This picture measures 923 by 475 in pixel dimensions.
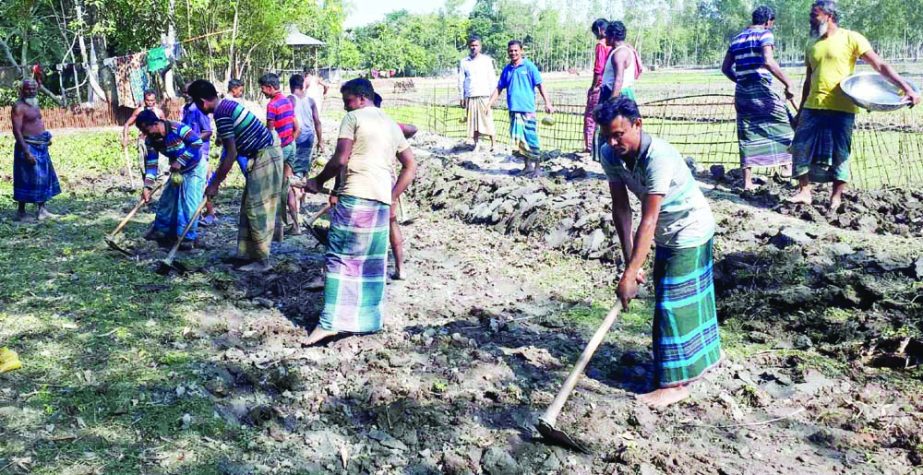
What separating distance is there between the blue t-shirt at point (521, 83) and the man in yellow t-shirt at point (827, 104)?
3494mm

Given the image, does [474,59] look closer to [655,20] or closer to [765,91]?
[765,91]

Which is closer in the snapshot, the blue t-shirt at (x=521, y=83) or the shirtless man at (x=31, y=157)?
the shirtless man at (x=31, y=157)

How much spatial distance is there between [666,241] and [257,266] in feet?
12.5

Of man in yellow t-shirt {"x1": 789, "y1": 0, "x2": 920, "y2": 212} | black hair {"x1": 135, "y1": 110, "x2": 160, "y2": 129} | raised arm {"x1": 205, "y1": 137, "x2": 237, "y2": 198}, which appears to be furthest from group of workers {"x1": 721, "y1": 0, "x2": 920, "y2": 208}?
black hair {"x1": 135, "y1": 110, "x2": 160, "y2": 129}

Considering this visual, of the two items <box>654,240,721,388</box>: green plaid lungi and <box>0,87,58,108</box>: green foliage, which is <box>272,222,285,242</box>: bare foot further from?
<box>0,87,58,108</box>: green foliage

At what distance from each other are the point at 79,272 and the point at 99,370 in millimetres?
2422

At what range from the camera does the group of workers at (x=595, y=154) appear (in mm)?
3650

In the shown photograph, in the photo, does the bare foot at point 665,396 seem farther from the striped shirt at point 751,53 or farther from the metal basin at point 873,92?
the striped shirt at point 751,53

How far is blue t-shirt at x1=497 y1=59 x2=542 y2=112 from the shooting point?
958 centimetres

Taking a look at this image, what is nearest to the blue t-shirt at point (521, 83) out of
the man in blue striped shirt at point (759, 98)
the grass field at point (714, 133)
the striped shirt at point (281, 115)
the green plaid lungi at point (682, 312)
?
the grass field at point (714, 133)

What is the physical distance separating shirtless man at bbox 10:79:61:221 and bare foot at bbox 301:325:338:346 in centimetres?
519

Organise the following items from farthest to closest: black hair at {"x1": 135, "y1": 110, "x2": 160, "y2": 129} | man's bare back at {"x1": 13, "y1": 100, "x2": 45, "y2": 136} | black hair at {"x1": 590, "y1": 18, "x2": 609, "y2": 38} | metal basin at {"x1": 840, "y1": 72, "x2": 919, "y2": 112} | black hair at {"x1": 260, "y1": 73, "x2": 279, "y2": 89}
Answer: black hair at {"x1": 590, "y1": 18, "x2": 609, "y2": 38}
man's bare back at {"x1": 13, "y1": 100, "x2": 45, "y2": 136}
black hair at {"x1": 260, "y1": 73, "x2": 279, "y2": 89}
black hair at {"x1": 135, "y1": 110, "x2": 160, "y2": 129}
metal basin at {"x1": 840, "y1": 72, "x2": 919, "y2": 112}

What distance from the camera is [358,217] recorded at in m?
4.65

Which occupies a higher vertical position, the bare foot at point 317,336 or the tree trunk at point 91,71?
the tree trunk at point 91,71
